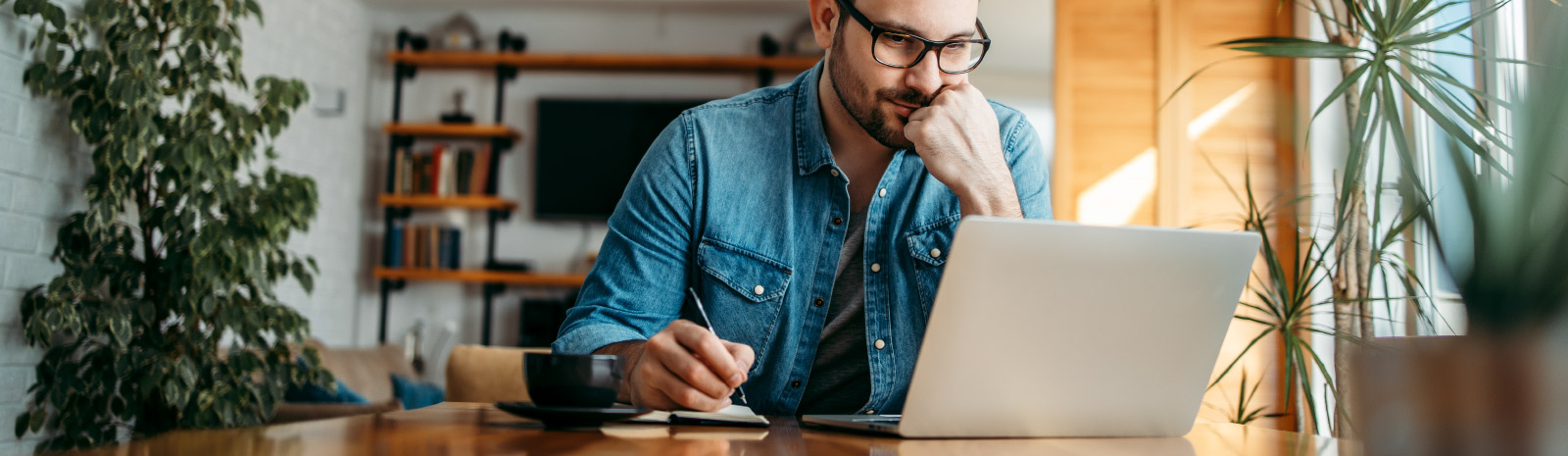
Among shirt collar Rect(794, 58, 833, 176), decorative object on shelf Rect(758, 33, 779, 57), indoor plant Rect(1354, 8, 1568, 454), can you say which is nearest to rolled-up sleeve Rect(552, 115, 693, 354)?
shirt collar Rect(794, 58, 833, 176)

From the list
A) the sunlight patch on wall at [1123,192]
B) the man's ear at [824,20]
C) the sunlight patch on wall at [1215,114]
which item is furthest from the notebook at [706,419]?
the sunlight patch on wall at [1215,114]

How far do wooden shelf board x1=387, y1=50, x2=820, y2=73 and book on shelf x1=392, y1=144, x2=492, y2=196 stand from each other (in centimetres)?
48

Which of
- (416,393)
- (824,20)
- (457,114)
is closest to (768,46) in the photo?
(457,114)

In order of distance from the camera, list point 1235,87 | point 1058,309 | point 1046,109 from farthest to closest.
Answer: point 1046,109 < point 1235,87 < point 1058,309

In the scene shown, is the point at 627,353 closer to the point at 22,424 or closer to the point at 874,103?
the point at 874,103

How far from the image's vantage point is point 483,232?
17.6ft

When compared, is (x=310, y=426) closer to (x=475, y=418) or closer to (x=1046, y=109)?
(x=475, y=418)

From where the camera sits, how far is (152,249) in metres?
2.94

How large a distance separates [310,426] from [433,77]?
16.4ft

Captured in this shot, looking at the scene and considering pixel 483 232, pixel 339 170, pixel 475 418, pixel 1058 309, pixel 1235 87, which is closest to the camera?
pixel 1058 309

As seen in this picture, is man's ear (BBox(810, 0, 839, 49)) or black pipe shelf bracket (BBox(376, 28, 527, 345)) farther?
black pipe shelf bracket (BBox(376, 28, 527, 345))

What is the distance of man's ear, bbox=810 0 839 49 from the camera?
4.54 ft

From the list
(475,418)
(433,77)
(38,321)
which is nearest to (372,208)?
(433,77)

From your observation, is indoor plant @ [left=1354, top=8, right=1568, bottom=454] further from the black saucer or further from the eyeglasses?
the eyeglasses
